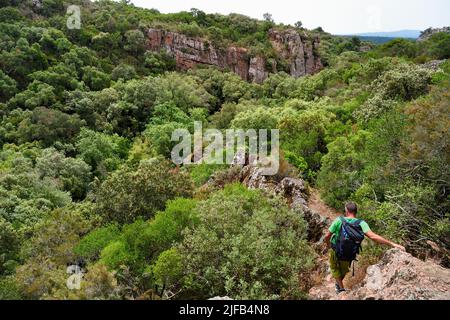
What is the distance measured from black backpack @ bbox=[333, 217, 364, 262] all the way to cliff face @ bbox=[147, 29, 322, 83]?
6593 centimetres

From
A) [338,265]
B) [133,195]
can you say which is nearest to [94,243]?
[133,195]

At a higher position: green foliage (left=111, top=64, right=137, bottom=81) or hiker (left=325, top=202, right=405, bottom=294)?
green foliage (left=111, top=64, right=137, bottom=81)

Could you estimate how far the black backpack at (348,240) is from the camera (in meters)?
7.89

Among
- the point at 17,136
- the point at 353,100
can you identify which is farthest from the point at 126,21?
the point at 353,100

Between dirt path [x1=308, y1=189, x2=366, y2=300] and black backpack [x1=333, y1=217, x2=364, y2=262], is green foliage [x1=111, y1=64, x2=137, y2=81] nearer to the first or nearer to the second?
dirt path [x1=308, y1=189, x2=366, y2=300]

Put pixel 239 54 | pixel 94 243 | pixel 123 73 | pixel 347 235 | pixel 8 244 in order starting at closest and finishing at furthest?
pixel 347 235, pixel 94 243, pixel 8 244, pixel 123 73, pixel 239 54

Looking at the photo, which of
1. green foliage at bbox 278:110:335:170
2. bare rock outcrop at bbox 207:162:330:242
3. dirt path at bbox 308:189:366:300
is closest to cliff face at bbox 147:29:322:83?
green foliage at bbox 278:110:335:170

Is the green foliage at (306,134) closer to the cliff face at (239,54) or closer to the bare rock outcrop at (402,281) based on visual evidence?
the bare rock outcrop at (402,281)

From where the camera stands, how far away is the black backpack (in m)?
7.89

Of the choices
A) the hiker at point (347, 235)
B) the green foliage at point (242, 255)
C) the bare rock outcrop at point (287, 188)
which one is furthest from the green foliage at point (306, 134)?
the hiker at point (347, 235)

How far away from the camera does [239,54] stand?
7606 cm

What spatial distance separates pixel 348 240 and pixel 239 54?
71088 mm

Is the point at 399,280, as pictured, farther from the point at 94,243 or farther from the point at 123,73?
the point at 123,73
